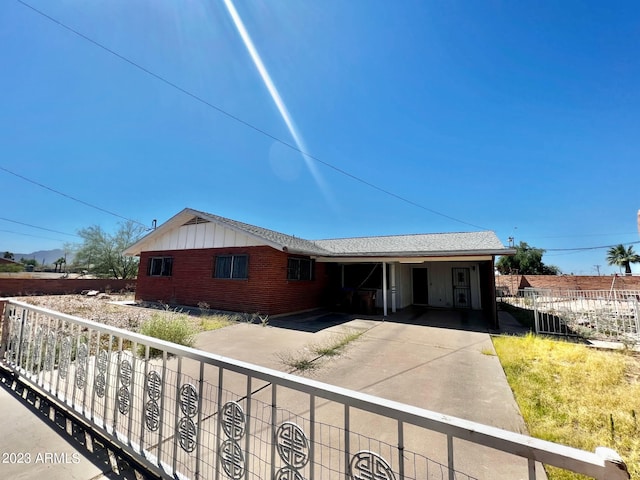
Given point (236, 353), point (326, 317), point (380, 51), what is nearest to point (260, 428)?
point (236, 353)

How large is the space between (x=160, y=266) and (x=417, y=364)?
40.8ft

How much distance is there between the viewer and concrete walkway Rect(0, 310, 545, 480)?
7.57 feet

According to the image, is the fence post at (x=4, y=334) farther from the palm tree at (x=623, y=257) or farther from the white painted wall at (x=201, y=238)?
the palm tree at (x=623, y=257)

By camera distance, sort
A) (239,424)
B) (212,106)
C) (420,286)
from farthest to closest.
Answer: (420,286) < (212,106) < (239,424)

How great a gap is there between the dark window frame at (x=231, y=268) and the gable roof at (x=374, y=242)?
3.64 feet

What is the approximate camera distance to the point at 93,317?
8.07 metres

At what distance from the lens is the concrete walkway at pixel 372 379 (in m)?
2.31

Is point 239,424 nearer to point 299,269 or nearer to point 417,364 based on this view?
point 417,364

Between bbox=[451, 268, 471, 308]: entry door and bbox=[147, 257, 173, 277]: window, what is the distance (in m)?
13.7

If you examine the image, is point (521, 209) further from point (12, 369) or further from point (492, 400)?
point (12, 369)

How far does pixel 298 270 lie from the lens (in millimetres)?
10977

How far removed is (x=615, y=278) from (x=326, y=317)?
2180cm

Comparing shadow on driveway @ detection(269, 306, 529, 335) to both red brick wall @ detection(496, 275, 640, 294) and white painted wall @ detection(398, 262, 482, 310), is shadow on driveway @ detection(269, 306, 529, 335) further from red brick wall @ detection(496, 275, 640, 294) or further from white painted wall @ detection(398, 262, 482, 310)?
red brick wall @ detection(496, 275, 640, 294)

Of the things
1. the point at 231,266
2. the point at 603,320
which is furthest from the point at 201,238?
the point at 603,320
